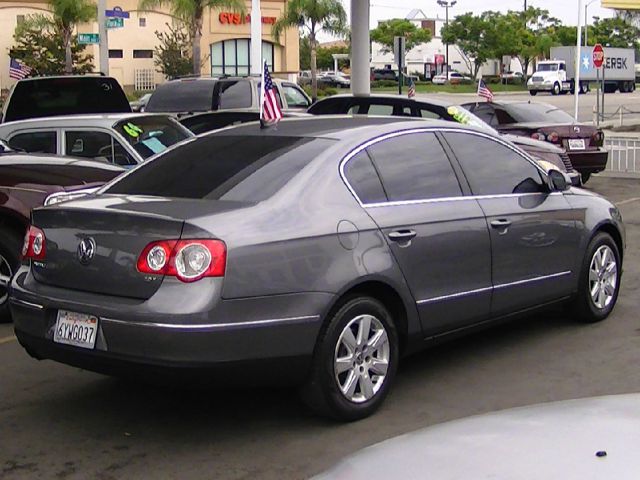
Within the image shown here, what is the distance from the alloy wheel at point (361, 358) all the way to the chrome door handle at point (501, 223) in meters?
1.26

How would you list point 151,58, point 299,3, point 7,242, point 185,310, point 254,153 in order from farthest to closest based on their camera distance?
point 151,58 → point 299,3 → point 7,242 → point 254,153 → point 185,310

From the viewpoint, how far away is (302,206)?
5.32 metres

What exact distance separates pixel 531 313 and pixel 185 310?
9.67 ft

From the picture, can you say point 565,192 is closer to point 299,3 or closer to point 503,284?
point 503,284

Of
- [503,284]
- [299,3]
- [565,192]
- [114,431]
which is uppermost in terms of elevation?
[299,3]

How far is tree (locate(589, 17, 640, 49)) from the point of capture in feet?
294

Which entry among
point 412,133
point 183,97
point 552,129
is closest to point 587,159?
point 552,129

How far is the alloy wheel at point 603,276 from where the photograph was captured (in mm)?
7504

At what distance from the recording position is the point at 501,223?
21.2 ft

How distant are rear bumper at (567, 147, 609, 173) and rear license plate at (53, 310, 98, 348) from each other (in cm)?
Result: 1270

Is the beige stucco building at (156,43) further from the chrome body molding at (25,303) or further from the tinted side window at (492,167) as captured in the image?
the chrome body molding at (25,303)

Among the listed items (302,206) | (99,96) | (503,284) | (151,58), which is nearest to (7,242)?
(302,206)

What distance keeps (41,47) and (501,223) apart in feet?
175

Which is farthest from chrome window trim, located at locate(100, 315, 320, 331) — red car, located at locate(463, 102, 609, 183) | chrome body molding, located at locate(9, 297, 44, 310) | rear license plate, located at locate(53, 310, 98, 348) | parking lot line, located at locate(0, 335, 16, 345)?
red car, located at locate(463, 102, 609, 183)
